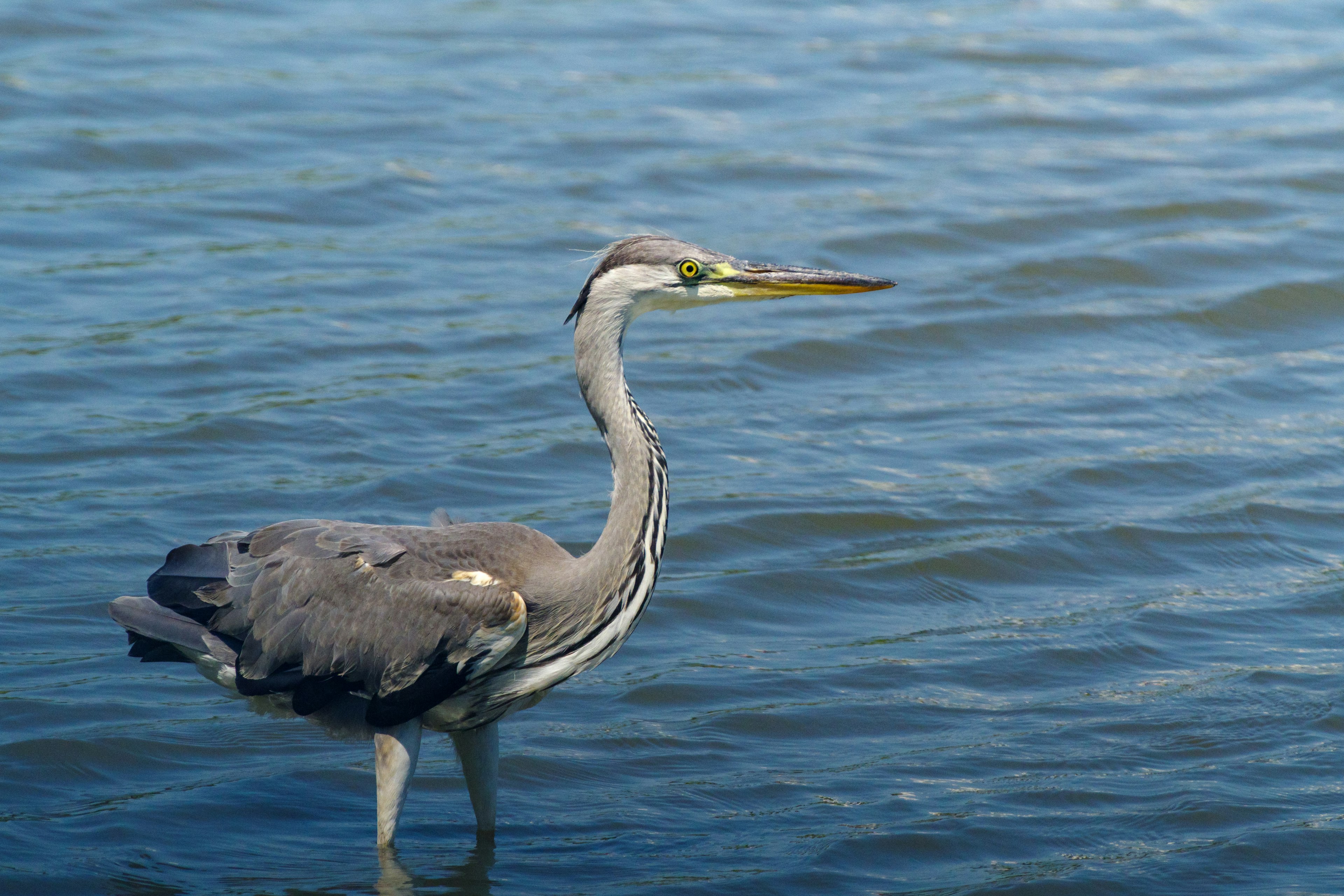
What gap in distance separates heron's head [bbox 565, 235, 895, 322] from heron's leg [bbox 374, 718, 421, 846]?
1.63 metres

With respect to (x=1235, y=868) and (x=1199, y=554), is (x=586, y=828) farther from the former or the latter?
(x=1199, y=554)

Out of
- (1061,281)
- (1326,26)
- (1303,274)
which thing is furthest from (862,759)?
(1326,26)

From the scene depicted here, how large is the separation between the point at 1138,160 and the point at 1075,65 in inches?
114

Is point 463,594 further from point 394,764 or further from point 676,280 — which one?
point 676,280

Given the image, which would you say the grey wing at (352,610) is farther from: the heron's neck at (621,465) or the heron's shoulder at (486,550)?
the heron's neck at (621,465)

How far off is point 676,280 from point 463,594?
137cm

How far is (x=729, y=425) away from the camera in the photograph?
957cm

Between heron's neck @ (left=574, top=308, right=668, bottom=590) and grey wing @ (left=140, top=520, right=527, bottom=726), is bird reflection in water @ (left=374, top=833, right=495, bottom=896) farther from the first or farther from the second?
heron's neck @ (left=574, top=308, right=668, bottom=590)

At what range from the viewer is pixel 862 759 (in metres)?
6.64

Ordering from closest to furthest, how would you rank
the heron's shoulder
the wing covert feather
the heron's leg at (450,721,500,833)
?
the wing covert feather → the heron's shoulder → the heron's leg at (450,721,500,833)

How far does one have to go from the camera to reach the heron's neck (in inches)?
227

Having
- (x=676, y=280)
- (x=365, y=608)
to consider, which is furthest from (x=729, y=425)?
(x=365, y=608)

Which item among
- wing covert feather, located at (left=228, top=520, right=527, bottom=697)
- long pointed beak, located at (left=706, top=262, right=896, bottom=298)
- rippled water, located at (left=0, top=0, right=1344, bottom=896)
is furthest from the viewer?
rippled water, located at (left=0, top=0, right=1344, bottom=896)

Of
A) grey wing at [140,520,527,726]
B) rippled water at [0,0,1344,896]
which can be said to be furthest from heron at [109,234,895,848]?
rippled water at [0,0,1344,896]
